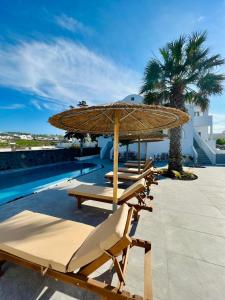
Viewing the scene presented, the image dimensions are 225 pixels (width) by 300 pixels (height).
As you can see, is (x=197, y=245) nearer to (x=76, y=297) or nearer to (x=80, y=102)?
(x=76, y=297)

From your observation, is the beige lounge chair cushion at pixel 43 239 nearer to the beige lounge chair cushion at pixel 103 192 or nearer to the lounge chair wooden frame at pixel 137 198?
the lounge chair wooden frame at pixel 137 198

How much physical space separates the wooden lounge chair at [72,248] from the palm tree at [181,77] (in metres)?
9.44

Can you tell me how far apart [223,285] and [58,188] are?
263 inches

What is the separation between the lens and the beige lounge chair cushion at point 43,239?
2.23 metres

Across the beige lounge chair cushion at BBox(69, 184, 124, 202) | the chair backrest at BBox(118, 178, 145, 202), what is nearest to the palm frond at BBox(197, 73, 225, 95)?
the chair backrest at BBox(118, 178, 145, 202)

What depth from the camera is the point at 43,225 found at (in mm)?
3035

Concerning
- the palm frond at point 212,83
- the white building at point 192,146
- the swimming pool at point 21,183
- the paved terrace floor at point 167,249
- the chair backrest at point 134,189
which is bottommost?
the swimming pool at point 21,183

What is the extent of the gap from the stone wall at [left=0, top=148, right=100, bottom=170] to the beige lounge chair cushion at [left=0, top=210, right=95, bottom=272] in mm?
12129

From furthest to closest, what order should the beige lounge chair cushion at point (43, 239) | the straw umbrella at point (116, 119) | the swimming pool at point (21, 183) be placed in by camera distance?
the swimming pool at point (21, 183), the straw umbrella at point (116, 119), the beige lounge chair cushion at point (43, 239)

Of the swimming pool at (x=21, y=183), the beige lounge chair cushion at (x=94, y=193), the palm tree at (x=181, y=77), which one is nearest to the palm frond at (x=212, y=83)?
the palm tree at (x=181, y=77)

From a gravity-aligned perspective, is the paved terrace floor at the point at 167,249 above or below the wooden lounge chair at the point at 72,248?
below

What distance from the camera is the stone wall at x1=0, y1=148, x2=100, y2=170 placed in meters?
13.5

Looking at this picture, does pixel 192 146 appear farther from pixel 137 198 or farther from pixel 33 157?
pixel 33 157

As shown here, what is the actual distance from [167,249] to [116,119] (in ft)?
10.5
